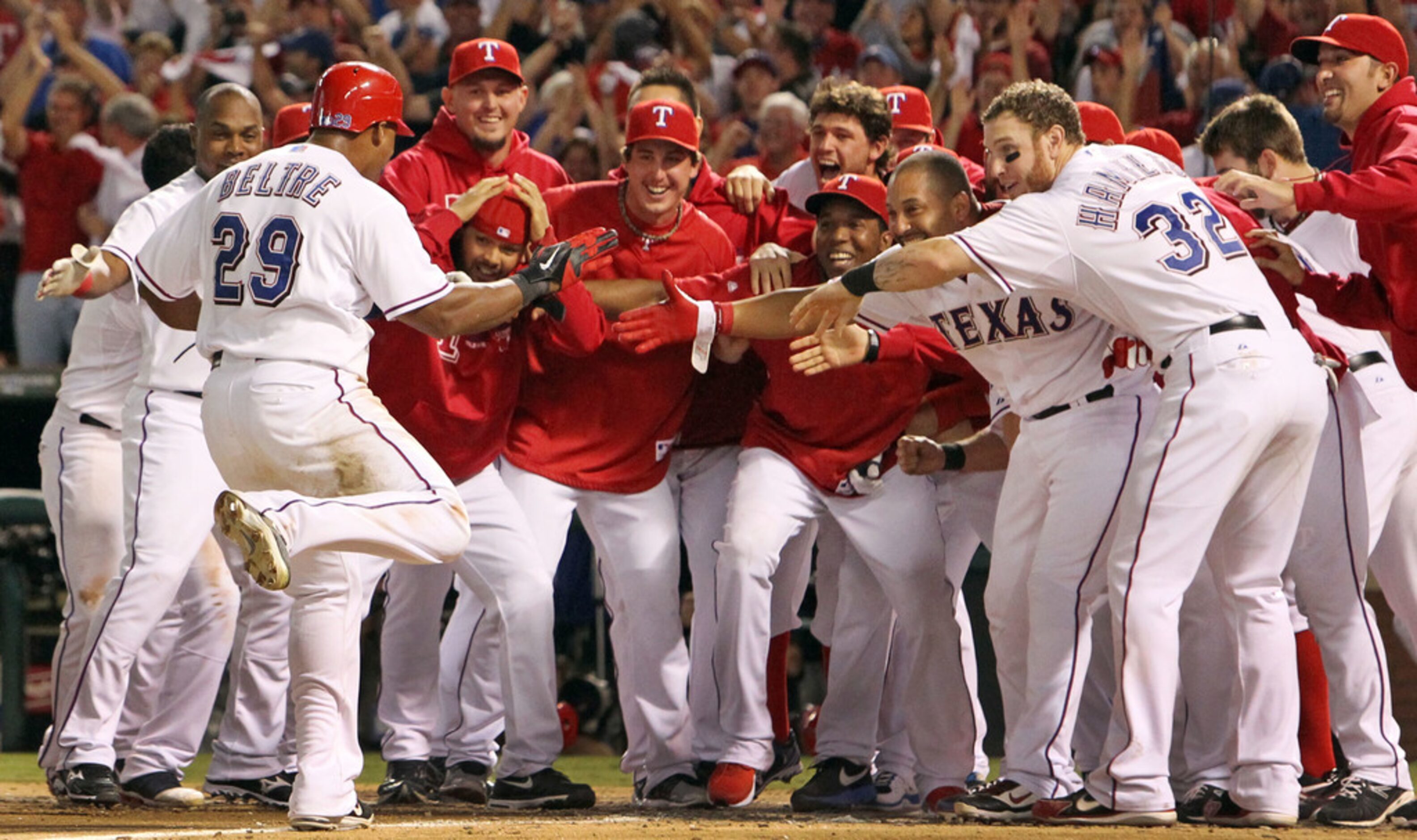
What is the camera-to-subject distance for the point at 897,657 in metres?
6.09

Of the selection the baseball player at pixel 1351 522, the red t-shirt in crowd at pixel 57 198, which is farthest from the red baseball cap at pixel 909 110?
the red t-shirt in crowd at pixel 57 198

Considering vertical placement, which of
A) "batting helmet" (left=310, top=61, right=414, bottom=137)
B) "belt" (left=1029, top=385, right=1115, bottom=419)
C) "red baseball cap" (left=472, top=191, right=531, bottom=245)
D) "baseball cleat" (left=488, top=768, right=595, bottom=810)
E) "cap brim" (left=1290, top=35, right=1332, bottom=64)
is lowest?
"baseball cleat" (left=488, top=768, right=595, bottom=810)

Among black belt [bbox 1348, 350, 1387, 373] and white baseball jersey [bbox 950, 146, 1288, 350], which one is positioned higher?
white baseball jersey [bbox 950, 146, 1288, 350]

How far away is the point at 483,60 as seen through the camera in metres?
6.39

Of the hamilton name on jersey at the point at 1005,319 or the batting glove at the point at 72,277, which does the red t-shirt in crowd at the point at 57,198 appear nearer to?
the batting glove at the point at 72,277

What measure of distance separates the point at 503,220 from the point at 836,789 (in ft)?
7.19

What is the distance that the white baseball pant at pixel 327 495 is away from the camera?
15.1ft

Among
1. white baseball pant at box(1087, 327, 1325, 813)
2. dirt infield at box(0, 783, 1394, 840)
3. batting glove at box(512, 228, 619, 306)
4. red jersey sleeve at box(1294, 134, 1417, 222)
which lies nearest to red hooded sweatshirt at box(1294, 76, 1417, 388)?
red jersey sleeve at box(1294, 134, 1417, 222)

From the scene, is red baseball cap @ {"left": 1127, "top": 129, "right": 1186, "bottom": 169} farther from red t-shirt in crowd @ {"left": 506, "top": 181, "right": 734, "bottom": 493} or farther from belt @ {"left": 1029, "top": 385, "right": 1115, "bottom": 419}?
red t-shirt in crowd @ {"left": 506, "top": 181, "right": 734, "bottom": 493}

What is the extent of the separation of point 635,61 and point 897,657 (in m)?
5.36

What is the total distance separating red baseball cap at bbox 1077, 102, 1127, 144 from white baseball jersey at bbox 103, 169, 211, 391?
309cm

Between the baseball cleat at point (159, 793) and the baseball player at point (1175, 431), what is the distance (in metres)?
2.72

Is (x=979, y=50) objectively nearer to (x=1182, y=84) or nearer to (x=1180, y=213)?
(x=1182, y=84)

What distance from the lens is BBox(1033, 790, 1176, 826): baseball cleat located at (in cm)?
477
